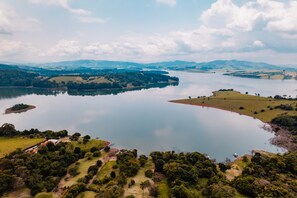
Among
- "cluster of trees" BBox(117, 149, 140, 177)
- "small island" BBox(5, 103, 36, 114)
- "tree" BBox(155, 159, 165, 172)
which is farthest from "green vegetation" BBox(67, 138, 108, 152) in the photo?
"small island" BBox(5, 103, 36, 114)

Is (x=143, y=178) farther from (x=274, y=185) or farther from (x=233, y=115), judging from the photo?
(x=233, y=115)

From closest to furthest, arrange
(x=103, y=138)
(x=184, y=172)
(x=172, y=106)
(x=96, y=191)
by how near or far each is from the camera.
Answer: (x=96, y=191) < (x=184, y=172) < (x=103, y=138) < (x=172, y=106)

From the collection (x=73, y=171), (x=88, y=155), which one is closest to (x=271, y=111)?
(x=88, y=155)

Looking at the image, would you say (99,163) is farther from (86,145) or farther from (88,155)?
(86,145)

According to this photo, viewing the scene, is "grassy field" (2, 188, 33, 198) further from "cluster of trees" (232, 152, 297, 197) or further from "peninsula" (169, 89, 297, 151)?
"peninsula" (169, 89, 297, 151)

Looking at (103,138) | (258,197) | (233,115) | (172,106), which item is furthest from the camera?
(172,106)

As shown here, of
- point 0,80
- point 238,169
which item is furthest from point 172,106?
point 0,80
